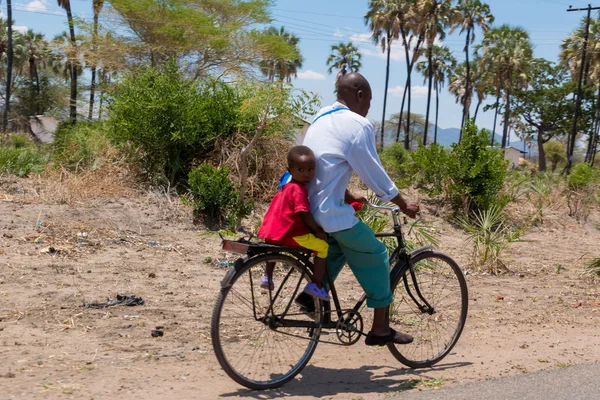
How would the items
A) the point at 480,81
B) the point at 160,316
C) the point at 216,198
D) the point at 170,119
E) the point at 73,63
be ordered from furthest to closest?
the point at 480,81 < the point at 73,63 < the point at 170,119 < the point at 216,198 < the point at 160,316

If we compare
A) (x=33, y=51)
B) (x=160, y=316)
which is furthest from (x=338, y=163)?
(x=33, y=51)

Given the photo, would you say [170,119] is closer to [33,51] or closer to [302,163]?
[302,163]

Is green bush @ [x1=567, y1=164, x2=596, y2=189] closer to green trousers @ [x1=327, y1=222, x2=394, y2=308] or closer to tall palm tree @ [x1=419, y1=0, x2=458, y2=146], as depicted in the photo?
green trousers @ [x1=327, y1=222, x2=394, y2=308]

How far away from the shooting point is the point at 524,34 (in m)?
49.7

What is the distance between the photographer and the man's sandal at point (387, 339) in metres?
4.54

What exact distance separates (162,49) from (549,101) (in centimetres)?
3538

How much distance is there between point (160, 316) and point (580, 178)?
1325 centimetres

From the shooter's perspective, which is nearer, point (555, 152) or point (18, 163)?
point (18, 163)

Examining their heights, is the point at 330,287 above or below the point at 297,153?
below

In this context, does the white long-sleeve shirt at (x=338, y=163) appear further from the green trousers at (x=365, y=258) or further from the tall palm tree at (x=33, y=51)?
the tall palm tree at (x=33, y=51)

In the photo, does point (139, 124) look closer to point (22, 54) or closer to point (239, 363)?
point (239, 363)

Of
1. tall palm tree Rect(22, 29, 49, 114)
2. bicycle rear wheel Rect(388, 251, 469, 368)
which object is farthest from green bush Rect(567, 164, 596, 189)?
tall palm tree Rect(22, 29, 49, 114)

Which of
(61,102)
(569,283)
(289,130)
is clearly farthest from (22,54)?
(569,283)

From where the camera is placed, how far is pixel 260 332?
15.0 feet
